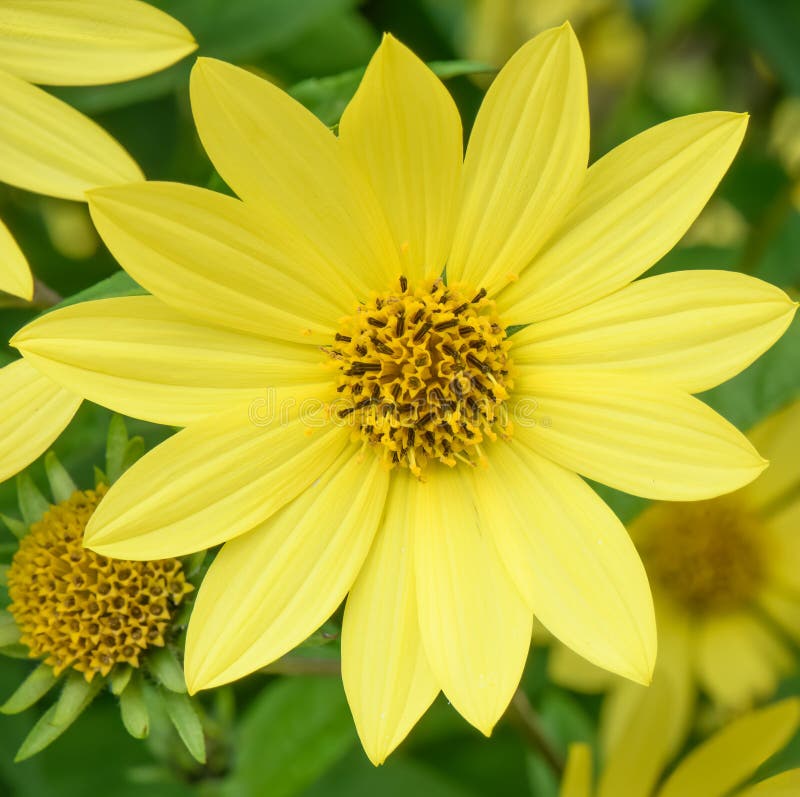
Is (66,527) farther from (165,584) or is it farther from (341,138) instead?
(341,138)

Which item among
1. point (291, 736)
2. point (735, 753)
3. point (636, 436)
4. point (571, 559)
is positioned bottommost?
point (291, 736)

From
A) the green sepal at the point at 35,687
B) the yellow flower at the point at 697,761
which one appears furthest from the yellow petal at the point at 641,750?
the green sepal at the point at 35,687

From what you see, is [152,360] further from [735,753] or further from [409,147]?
[735,753]

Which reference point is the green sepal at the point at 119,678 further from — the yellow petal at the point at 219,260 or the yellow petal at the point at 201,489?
the yellow petal at the point at 219,260

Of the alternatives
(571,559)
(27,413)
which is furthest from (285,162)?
(571,559)

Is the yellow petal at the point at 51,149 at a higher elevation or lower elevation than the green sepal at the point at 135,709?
higher
